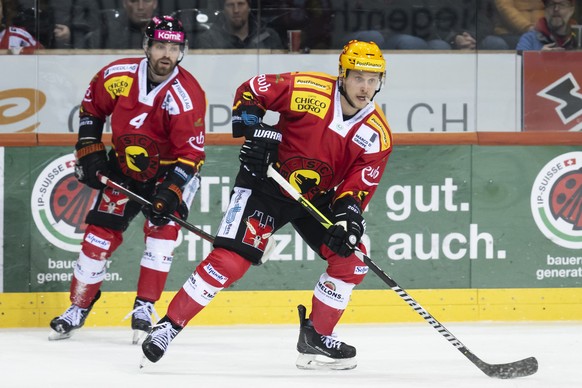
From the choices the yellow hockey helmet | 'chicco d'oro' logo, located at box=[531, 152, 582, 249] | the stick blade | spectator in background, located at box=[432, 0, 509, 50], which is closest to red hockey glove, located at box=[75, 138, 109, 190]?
the yellow hockey helmet

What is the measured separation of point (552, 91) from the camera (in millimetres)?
6902

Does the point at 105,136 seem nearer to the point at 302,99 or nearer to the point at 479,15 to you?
the point at 302,99

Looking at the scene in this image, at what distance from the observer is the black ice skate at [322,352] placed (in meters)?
4.92

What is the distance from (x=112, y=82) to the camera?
5.41 meters

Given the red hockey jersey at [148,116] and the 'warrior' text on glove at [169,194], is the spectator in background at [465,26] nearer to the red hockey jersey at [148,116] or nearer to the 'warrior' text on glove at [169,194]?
the red hockey jersey at [148,116]

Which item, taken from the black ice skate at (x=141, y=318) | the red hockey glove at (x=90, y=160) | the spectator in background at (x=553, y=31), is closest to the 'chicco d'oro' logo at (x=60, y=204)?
the red hockey glove at (x=90, y=160)

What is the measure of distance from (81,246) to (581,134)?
8.14ft

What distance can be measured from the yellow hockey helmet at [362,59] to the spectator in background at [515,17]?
2.39 metres

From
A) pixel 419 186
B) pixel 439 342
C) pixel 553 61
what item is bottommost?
pixel 439 342

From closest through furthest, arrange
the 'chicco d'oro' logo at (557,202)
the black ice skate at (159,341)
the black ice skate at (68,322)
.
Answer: the black ice skate at (159,341) → the black ice skate at (68,322) → the 'chicco d'oro' logo at (557,202)

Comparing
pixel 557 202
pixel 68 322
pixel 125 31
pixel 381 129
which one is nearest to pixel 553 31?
pixel 557 202

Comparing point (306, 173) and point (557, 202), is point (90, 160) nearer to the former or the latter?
point (306, 173)

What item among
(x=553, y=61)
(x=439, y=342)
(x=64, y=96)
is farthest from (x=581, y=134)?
(x=64, y=96)

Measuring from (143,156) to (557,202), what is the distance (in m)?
2.11
